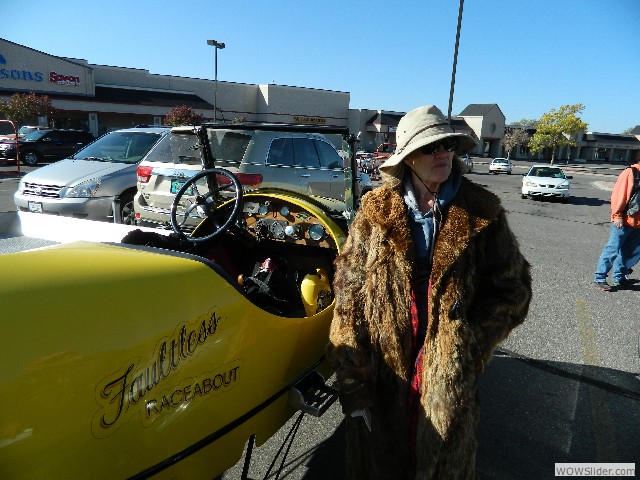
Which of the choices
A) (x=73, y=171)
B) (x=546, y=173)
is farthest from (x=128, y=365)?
(x=546, y=173)

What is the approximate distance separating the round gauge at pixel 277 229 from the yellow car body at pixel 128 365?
4.56ft

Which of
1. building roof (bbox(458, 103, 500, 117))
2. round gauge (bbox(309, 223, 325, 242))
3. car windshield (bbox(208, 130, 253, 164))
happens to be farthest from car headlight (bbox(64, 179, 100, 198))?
building roof (bbox(458, 103, 500, 117))

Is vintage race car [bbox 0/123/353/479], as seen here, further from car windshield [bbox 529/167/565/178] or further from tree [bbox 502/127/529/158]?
tree [bbox 502/127/529/158]

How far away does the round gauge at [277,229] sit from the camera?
135 inches

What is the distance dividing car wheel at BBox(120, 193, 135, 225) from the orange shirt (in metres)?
Answer: 7.16

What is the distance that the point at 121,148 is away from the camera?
8.58 metres

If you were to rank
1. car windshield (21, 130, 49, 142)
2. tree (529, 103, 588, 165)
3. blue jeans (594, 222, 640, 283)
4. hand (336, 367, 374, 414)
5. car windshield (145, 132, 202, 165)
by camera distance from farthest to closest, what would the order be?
tree (529, 103, 588, 165), car windshield (21, 130, 49, 142), car windshield (145, 132, 202, 165), blue jeans (594, 222, 640, 283), hand (336, 367, 374, 414)

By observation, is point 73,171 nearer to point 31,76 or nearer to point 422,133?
point 422,133

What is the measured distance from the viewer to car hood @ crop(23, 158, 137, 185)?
729cm

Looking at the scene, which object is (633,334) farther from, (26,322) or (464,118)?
(464,118)

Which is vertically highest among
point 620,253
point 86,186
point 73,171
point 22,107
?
point 22,107

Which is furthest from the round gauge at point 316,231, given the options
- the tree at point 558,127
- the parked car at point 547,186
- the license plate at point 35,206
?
the tree at point 558,127

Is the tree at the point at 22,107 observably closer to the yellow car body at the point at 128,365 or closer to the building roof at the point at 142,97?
the building roof at the point at 142,97

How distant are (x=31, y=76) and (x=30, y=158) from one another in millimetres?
17267
